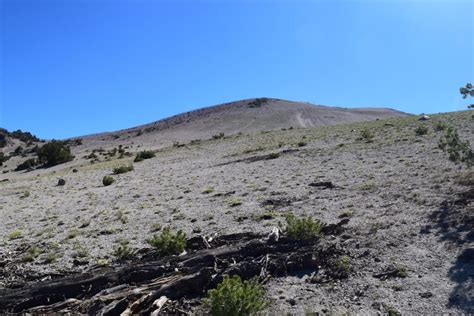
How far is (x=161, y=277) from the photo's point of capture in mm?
7824

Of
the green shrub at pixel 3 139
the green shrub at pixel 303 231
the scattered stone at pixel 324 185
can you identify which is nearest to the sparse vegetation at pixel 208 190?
the scattered stone at pixel 324 185

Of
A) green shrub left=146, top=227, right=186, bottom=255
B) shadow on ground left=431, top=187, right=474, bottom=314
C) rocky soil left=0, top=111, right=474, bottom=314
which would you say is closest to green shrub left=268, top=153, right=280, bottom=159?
rocky soil left=0, top=111, right=474, bottom=314

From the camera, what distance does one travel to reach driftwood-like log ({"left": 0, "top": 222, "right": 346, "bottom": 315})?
709cm

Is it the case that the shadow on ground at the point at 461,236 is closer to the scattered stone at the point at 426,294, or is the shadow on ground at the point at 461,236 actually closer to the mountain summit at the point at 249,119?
the scattered stone at the point at 426,294

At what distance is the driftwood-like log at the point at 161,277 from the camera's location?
7086mm

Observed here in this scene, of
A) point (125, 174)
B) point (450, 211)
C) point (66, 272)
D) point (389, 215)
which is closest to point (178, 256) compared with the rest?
point (66, 272)

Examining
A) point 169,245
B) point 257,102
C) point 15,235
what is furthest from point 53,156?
point 257,102

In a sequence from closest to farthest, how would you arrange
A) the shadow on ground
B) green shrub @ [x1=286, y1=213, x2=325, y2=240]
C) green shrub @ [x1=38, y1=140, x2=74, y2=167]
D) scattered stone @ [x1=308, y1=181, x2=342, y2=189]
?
the shadow on ground, green shrub @ [x1=286, y1=213, x2=325, y2=240], scattered stone @ [x1=308, y1=181, x2=342, y2=189], green shrub @ [x1=38, y1=140, x2=74, y2=167]

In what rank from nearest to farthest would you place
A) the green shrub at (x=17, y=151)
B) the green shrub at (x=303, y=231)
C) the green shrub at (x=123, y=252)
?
the green shrub at (x=303, y=231) < the green shrub at (x=123, y=252) < the green shrub at (x=17, y=151)

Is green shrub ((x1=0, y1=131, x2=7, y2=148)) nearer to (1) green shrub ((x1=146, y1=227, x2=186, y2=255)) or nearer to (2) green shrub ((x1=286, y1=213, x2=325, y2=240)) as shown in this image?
(1) green shrub ((x1=146, y1=227, x2=186, y2=255))

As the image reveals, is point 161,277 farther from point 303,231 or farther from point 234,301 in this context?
point 303,231

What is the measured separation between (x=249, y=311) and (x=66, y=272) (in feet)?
16.5

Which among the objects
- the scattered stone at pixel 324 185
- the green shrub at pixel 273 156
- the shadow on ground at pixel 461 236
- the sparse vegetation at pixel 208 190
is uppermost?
the green shrub at pixel 273 156

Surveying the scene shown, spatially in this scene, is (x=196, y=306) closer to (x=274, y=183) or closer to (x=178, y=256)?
(x=178, y=256)
